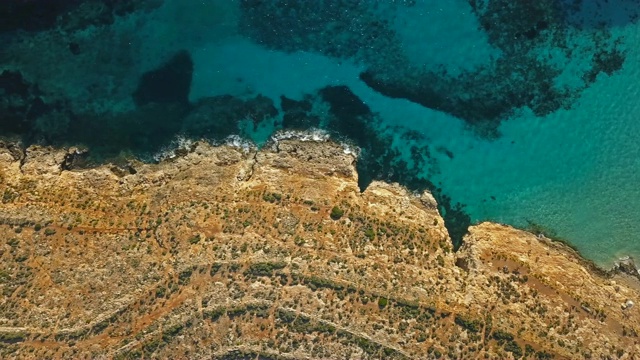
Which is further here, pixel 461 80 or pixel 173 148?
pixel 461 80

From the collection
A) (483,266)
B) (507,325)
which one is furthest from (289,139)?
(507,325)

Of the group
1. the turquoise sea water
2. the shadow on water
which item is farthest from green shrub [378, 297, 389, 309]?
the turquoise sea water

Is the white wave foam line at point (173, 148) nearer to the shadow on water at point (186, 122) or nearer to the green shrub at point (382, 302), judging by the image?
the shadow on water at point (186, 122)

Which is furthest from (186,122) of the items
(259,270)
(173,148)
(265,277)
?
(265,277)

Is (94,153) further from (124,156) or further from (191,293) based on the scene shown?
(191,293)

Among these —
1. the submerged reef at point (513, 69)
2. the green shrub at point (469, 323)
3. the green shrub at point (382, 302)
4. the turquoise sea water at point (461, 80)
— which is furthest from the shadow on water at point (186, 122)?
the green shrub at point (382, 302)

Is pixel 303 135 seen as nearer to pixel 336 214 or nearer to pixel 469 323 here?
pixel 336 214
